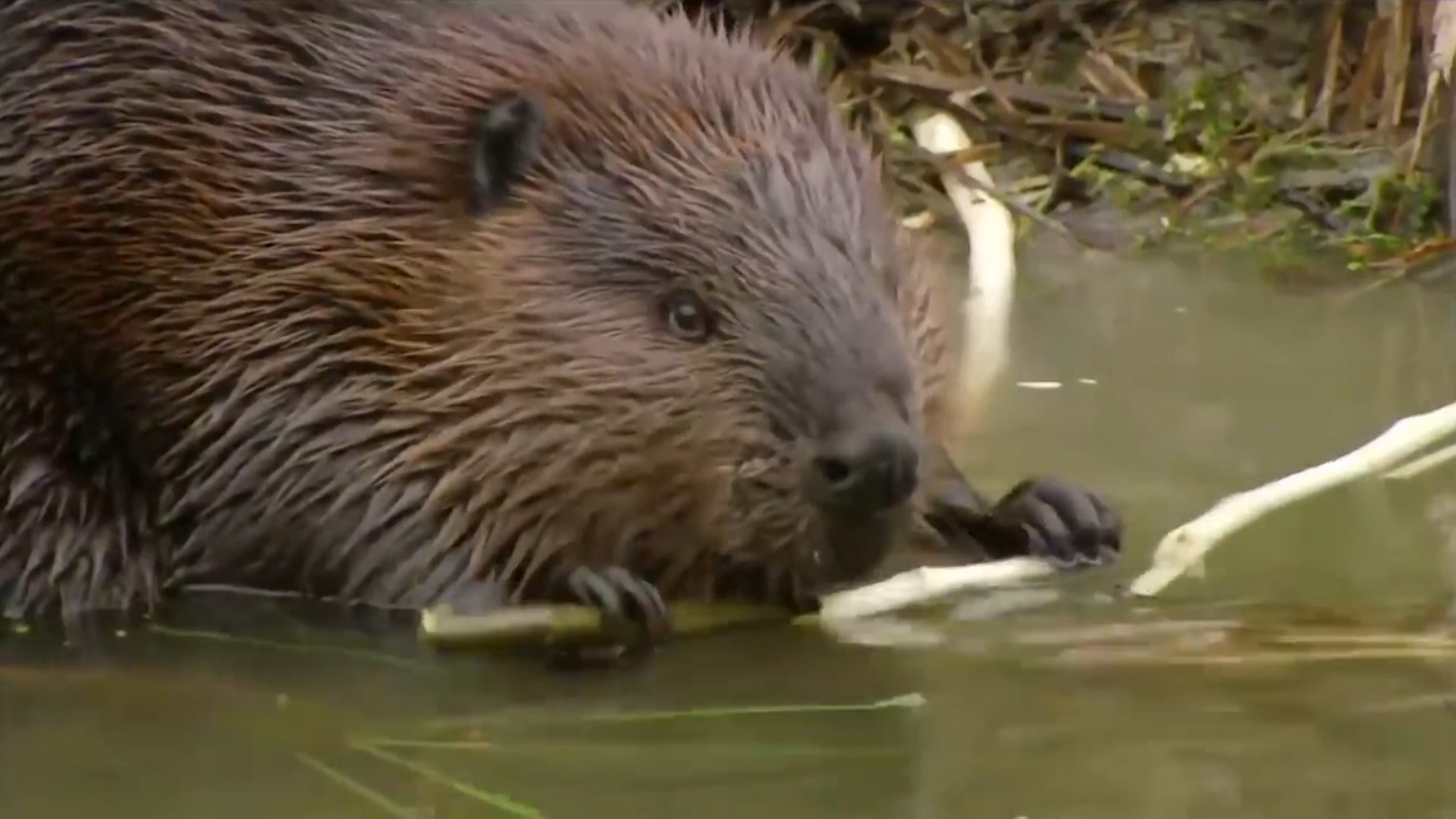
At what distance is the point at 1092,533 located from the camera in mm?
2617

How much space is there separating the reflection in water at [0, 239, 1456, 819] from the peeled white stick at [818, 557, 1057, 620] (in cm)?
4

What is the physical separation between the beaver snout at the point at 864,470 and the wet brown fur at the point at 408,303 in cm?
3

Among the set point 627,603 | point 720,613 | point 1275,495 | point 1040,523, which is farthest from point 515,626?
point 1275,495

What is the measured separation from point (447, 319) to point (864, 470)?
0.50m

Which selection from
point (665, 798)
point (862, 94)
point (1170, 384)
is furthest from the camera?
point (862, 94)

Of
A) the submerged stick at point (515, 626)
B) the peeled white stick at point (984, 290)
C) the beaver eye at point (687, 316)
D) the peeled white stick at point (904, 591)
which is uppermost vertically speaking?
the peeled white stick at point (984, 290)

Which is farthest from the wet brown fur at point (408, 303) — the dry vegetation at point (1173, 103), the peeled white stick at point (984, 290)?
the dry vegetation at point (1173, 103)

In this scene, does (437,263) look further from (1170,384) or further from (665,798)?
(1170,384)

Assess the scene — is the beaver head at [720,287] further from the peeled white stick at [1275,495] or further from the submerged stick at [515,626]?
the peeled white stick at [1275,495]

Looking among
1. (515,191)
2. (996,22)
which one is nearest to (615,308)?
(515,191)

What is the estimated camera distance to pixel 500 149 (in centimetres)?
246

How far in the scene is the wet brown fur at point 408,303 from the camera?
7.70ft

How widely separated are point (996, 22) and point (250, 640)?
3657 millimetres

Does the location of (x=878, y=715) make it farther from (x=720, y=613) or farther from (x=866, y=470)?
(x=720, y=613)
